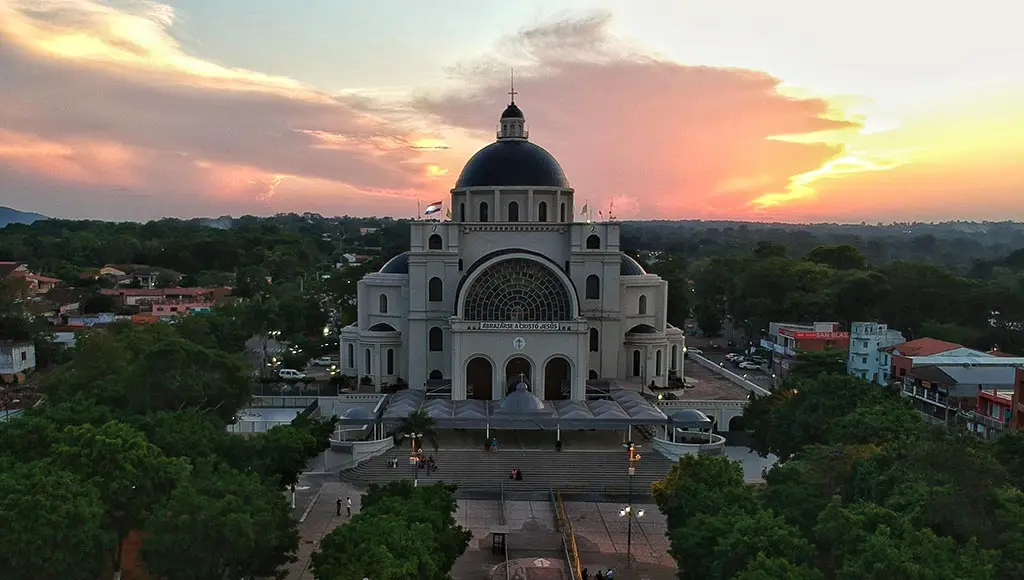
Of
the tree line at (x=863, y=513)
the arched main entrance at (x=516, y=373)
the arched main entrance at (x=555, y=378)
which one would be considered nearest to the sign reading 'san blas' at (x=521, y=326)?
the arched main entrance at (x=516, y=373)

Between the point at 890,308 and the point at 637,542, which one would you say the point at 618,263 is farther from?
the point at 890,308

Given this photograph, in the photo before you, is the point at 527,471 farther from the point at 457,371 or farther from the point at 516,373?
the point at 516,373

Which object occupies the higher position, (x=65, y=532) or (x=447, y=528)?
(x=65, y=532)

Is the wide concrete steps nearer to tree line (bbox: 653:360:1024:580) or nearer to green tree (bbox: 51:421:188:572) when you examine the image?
tree line (bbox: 653:360:1024:580)

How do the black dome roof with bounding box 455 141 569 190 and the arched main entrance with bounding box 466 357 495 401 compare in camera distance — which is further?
the black dome roof with bounding box 455 141 569 190

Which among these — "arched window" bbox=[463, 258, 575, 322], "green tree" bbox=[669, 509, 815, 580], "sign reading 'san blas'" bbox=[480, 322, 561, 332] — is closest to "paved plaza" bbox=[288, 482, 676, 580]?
"green tree" bbox=[669, 509, 815, 580]

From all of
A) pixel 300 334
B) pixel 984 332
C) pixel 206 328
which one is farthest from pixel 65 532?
pixel 984 332

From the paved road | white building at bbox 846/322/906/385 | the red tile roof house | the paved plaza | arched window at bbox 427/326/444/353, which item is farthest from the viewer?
the red tile roof house
